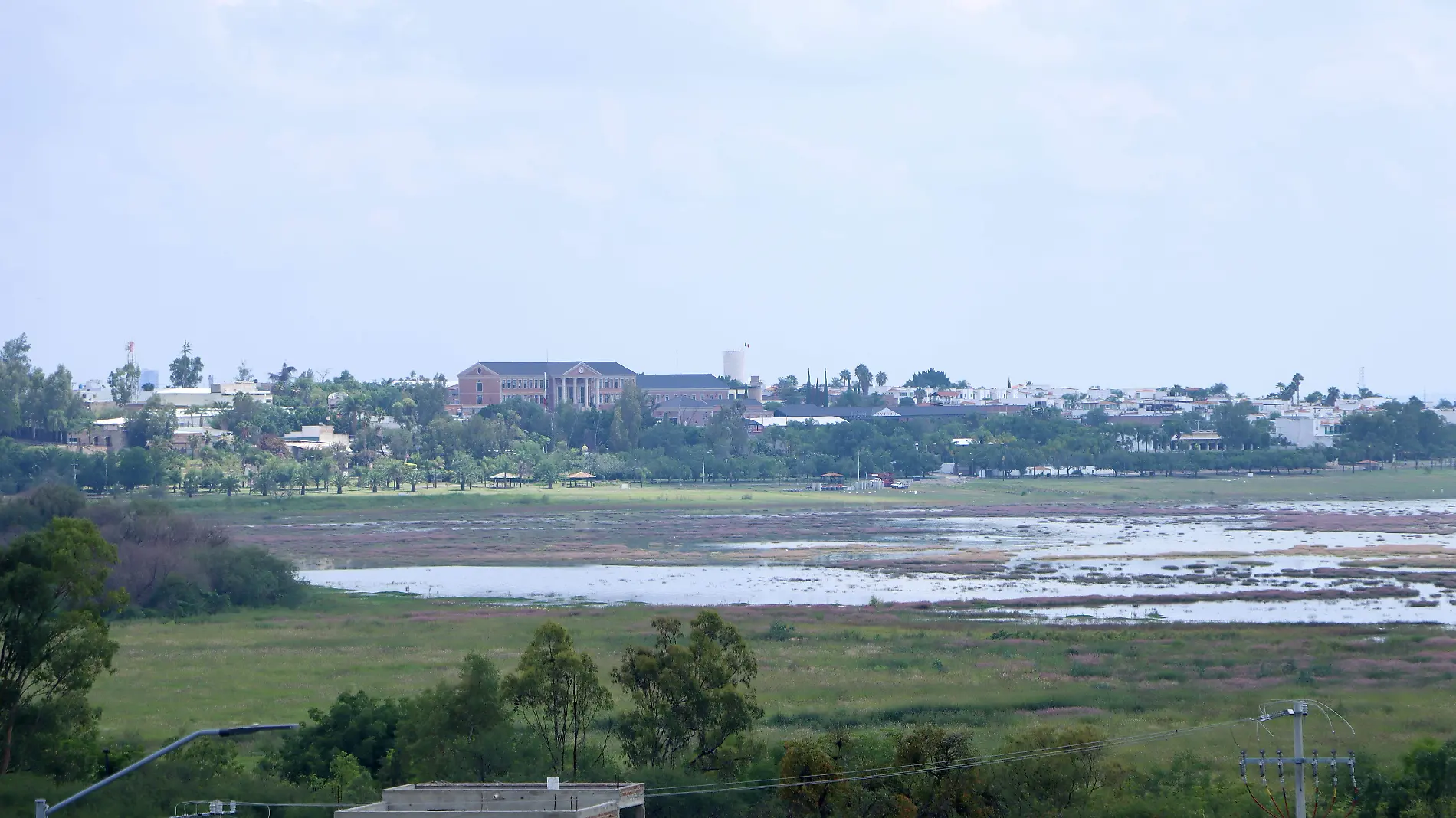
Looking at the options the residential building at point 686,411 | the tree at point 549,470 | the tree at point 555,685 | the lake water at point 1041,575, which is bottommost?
the lake water at point 1041,575

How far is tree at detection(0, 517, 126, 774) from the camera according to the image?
89.8 ft

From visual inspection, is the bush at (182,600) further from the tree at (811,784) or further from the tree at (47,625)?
the tree at (811,784)

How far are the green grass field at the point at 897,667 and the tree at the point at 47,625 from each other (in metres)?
4.28

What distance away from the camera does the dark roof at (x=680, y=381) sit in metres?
188

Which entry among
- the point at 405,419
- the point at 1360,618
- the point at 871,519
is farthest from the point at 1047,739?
the point at 405,419

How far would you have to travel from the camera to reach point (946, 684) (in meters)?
36.8

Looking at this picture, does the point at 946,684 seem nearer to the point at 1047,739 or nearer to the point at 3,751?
the point at 1047,739

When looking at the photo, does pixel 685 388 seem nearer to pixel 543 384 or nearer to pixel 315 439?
pixel 543 384

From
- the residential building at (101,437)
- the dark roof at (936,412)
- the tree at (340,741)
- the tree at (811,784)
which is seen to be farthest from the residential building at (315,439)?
the tree at (811,784)

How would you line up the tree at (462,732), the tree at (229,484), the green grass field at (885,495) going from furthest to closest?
the tree at (229,484) < the green grass field at (885,495) < the tree at (462,732)

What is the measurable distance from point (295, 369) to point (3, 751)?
17868 cm

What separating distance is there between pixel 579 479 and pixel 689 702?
107m

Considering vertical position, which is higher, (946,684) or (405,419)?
(405,419)

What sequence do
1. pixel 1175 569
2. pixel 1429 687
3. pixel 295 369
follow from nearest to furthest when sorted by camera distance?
pixel 1429 687, pixel 1175 569, pixel 295 369
